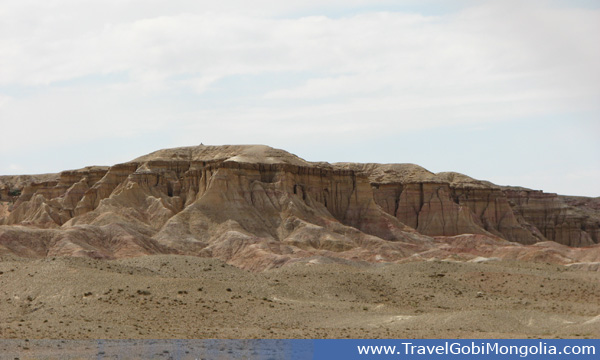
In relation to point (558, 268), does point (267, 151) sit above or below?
above

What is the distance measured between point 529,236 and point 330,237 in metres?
55.6

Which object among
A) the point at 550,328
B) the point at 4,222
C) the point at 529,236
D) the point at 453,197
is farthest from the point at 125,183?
the point at 550,328

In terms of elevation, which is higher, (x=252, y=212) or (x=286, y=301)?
(x=252, y=212)

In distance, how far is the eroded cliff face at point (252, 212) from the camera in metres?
92.3

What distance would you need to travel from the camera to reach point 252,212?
109m

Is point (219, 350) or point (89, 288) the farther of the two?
point (89, 288)

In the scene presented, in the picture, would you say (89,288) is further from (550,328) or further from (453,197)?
(453,197)

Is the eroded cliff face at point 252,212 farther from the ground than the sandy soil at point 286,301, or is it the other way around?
the eroded cliff face at point 252,212

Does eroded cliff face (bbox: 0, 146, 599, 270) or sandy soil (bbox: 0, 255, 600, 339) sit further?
eroded cliff face (bbox: 0, 146, 599, 270)

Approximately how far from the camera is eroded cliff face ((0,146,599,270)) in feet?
303

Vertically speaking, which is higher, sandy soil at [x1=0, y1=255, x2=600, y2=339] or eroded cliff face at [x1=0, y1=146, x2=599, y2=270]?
eroded cliff face at [x1=0, y1=146, x2=599, y2=270]

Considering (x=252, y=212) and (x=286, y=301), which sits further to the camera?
(x=252, y=212)

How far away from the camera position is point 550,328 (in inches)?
1741

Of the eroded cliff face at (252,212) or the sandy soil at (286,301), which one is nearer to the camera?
the sandy soil at (286,301)
